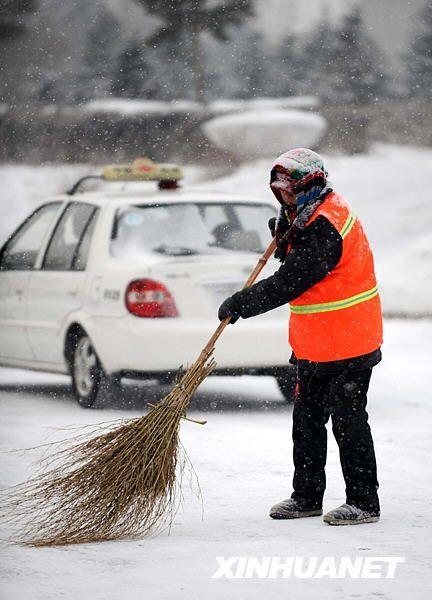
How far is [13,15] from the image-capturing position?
44.0 m

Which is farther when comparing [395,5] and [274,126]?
[395,5]

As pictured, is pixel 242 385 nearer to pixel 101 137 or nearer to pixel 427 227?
pixel 427 227

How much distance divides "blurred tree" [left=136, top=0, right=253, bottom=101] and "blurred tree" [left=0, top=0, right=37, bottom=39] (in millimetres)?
9426

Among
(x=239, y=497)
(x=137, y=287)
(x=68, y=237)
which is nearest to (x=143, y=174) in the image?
(x=68, y=237)

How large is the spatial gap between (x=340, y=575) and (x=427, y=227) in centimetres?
2906

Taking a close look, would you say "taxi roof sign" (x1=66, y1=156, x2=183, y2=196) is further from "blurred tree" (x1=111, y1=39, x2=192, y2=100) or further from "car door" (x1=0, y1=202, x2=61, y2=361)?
"blurred tree" (x1=111, y1=39, x2=192, y2=100)

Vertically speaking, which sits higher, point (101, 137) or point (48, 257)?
point (101, 137)

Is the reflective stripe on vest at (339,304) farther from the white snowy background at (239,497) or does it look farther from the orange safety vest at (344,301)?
the white snowy background at (239,497)

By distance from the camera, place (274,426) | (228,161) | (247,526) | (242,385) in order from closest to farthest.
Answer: (247,526) < (274,426) < (242,385) < (228,161)

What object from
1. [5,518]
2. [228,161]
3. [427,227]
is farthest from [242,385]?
[228,161]

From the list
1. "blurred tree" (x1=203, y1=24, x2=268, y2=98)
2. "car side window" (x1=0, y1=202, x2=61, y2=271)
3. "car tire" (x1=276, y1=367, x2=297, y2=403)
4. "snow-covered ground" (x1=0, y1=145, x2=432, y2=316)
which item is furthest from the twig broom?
"blurred tree" (x1=203, y1=24, x2=268, y2=98)

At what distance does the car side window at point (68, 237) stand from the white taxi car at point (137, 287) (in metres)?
0.01

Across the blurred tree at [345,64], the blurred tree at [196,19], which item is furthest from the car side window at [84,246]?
the blurred tree at [345,64]

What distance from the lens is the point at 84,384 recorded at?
33.8 ft
